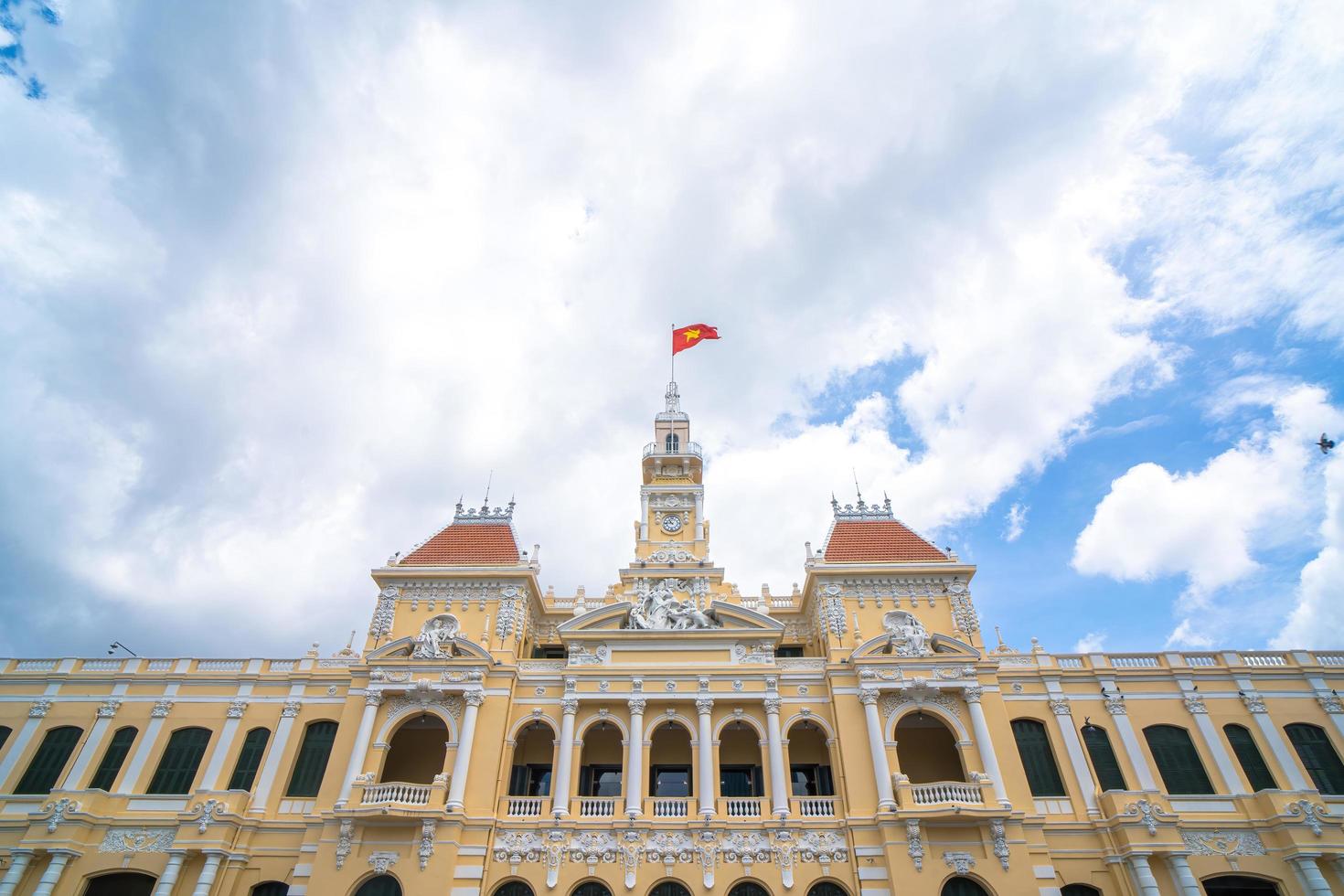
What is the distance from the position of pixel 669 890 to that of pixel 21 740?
30011 mm

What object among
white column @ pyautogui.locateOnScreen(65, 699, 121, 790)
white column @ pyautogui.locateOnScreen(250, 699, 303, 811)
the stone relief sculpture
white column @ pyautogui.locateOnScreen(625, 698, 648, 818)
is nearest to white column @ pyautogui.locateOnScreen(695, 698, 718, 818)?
white column @ pyautogui.locateOnScreen(625, 698, 648, 818)

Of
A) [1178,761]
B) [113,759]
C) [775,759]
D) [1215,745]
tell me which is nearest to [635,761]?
[775,759]

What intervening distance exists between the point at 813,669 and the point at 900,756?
18.1 ft

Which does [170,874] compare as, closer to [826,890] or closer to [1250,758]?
[826,890]

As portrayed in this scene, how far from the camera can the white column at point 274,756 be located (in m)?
30.3

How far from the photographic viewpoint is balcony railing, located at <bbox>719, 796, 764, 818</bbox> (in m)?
28.8

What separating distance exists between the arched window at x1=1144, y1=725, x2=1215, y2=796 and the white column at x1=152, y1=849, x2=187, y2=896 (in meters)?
39.9

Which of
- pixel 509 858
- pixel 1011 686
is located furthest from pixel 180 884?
pixel 1011 686

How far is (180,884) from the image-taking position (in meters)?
28.2

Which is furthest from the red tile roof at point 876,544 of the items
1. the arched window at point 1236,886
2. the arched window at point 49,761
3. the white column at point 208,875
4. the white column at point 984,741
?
the arched window at point 49,761

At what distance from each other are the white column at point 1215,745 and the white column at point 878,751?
540 inches

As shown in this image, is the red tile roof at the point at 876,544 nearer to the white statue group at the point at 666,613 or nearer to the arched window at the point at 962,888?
the white statue group at the point at 666,613

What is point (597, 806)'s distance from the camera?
29.2 m

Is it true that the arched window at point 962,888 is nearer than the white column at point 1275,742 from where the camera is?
Yes
